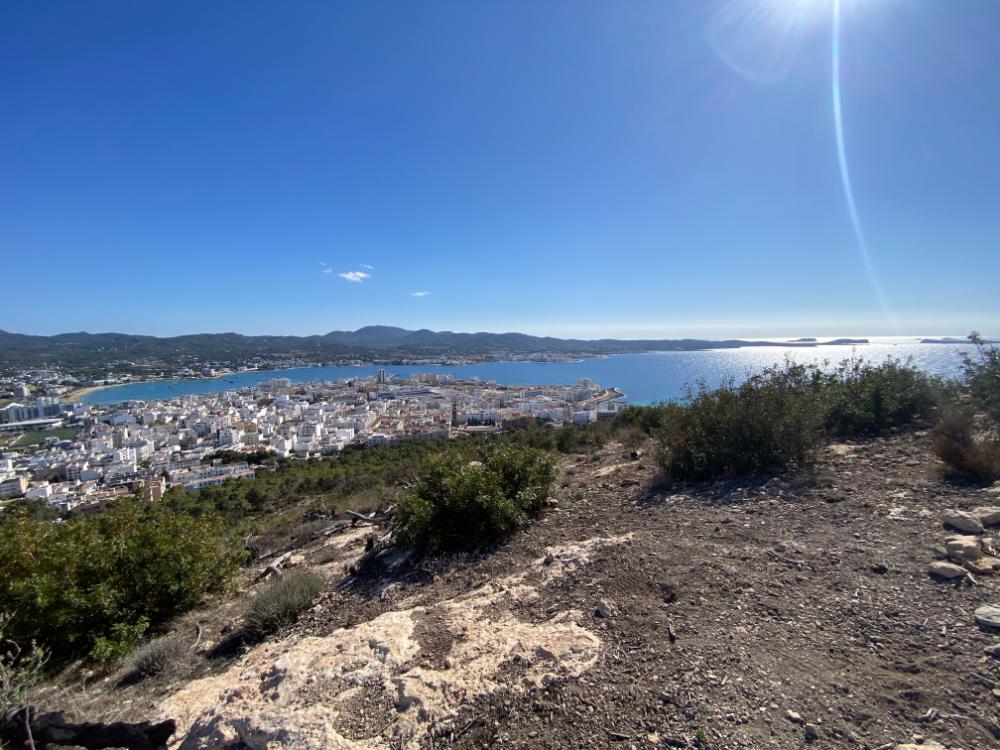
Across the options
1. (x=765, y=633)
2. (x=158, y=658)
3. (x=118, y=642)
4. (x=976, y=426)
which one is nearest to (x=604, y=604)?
(x=765, y=633)

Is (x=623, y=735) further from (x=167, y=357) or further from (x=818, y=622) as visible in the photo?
(x=167, y=357)

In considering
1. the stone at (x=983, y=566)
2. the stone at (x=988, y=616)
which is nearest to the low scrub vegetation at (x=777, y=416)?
the stone at (x=983, y=566)

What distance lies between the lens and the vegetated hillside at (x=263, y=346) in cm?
8938

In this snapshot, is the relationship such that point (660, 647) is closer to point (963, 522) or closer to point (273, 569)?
point (963, 522)

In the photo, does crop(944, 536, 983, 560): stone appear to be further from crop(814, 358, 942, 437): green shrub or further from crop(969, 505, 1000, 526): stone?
crop(814, 358, 942, 437): green shrub

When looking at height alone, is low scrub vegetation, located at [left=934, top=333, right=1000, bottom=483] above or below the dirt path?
above

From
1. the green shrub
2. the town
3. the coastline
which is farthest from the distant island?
the green shrub

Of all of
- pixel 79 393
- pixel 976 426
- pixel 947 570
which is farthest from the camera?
pixel 79 393

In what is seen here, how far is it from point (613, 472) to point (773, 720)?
4830 mm

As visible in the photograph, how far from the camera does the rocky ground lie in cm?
204

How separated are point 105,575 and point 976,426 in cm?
996

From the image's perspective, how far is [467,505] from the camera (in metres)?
4.69

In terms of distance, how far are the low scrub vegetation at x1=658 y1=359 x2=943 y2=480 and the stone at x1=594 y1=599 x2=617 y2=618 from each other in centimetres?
317

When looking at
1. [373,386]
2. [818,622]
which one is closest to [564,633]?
[818,622]
